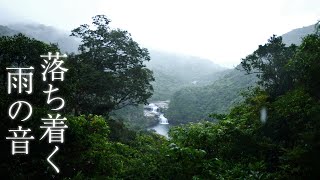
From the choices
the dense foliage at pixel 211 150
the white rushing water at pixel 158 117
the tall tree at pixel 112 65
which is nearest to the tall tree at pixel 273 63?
the dense foliage at pixel 211 150

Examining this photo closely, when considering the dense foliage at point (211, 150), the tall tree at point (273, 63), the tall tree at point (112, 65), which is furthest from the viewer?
the tall tree at point (112, 65)

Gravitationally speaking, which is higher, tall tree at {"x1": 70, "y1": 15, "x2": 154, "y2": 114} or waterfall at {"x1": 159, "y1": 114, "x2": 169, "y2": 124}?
tall tree at {"x1": 70, "y1": 15, "x2": 154, "y2": 114}

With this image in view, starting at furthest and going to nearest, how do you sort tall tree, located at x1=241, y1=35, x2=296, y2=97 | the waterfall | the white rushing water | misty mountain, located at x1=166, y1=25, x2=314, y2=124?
1. the waterfall
2. the white rushing water
3. misty mountain, located at x1=166, y1=25, x2=314, y2=124
4. tall tree, located at x1=241, y1=35, x2=296, y2=97

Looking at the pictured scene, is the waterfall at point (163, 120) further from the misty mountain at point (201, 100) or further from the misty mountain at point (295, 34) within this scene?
the misty mountain at point (295, 34)

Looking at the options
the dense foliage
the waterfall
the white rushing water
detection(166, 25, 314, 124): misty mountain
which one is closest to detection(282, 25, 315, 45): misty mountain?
detection(166, 25, 314, 124): misty mountain

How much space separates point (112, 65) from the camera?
28672 millimetres

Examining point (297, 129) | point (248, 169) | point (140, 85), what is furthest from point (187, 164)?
point (140, 85)

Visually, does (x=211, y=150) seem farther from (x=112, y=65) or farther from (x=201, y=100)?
(x=201, y=100)

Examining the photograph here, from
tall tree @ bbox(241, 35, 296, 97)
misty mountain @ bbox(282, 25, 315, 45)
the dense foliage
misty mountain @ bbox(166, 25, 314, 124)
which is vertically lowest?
misty mountain @ bbox(166, 25, 314, 124)

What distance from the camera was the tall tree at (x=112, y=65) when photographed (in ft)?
87.2

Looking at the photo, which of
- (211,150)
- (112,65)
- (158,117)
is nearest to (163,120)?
(158,117)

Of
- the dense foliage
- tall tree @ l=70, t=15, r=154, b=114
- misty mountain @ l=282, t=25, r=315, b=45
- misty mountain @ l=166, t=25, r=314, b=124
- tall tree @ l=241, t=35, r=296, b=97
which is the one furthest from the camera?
misty mountain @ l=282, t=25, r=315, b=45

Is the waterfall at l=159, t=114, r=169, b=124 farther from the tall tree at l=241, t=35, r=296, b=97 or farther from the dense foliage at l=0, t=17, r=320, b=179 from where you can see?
the dense foliage at l=0, t=17, r=320, b=179

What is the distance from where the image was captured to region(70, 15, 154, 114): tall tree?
2658 centimetres
